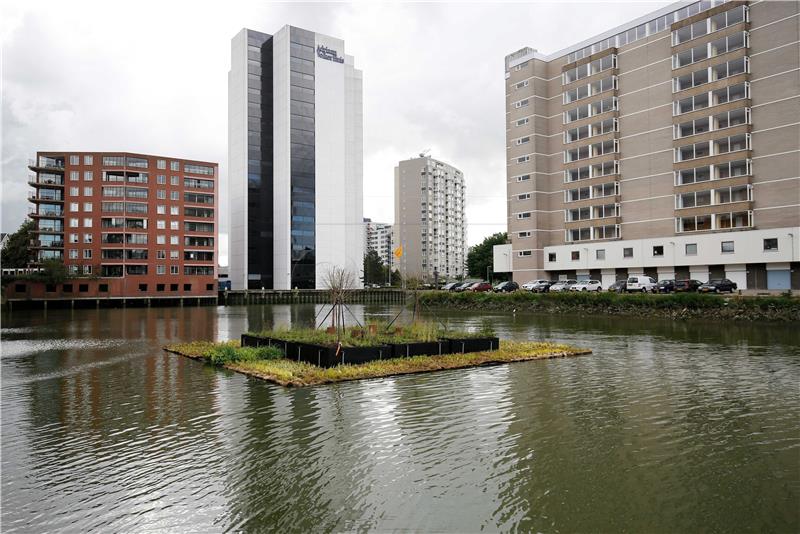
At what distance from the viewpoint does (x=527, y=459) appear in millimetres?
9469

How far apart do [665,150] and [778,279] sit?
20.5 metres

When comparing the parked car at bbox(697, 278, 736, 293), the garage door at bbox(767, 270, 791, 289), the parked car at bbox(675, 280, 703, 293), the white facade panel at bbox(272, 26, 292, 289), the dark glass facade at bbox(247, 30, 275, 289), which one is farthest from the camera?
the dark glass facade at bbox(247, 30, 275, 289)

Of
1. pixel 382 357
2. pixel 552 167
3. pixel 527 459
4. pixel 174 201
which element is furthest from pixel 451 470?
→ pixel 174 201

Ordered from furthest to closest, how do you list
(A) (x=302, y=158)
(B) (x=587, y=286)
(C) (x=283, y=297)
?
(A) (x=302, y=158)
(C) (x=283, y=297)
(B) (x=587, y=286)

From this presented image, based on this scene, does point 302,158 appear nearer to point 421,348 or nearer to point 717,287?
point 717,287

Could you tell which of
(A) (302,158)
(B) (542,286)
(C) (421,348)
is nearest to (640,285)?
(B) (542,286)

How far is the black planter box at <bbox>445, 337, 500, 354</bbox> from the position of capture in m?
21.2

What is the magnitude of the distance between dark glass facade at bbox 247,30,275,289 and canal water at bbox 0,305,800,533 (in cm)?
9513

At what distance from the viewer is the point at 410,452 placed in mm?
9875

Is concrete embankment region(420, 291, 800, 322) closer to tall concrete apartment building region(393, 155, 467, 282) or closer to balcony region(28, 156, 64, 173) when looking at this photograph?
balcony region(28, 156, 64, 173)

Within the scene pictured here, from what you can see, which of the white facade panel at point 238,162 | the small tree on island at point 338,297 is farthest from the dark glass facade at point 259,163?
the small tree on island at point 338,297

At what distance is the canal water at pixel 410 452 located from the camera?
7277 mm

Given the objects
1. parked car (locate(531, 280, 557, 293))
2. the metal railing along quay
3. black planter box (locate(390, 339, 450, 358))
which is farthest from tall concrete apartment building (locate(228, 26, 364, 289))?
black planter box (locate(390, 339, 450, 358))

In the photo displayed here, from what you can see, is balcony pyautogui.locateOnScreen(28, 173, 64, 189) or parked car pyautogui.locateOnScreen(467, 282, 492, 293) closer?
parked car pyautogui.locateOnScreen(467, 282, 492, 293)
